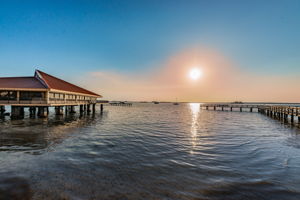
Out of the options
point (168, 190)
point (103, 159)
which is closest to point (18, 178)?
point (103, 159)

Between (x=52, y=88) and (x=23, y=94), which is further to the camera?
(x=23, y=94)

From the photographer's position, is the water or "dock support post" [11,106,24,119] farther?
"dock support post" [11,106,24,119]

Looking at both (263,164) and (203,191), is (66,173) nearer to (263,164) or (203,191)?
(203,191)

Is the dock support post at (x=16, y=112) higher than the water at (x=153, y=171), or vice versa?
the dock support post at (x=16, y=112)

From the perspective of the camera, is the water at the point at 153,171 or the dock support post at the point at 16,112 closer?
the water at the point at 153,171

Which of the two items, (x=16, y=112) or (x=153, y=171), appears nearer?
(x=153, y=171)

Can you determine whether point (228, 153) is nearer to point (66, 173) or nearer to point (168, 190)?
point (168, 190)

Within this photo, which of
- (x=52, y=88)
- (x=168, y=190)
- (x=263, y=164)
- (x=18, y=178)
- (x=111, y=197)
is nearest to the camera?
(x=111, y=197)

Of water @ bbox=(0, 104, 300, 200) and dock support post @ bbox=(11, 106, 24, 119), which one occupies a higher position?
dock support post @ bbox=(11, 106, 24, 119)

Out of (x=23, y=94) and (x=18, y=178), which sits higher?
(x=23, y=94)

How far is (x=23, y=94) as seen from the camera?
26359 mm

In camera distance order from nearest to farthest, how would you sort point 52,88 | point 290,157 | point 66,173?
point 66,173 < point 290,157 < point 52,88

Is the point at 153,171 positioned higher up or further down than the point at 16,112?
further down

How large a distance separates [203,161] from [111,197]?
514cm
